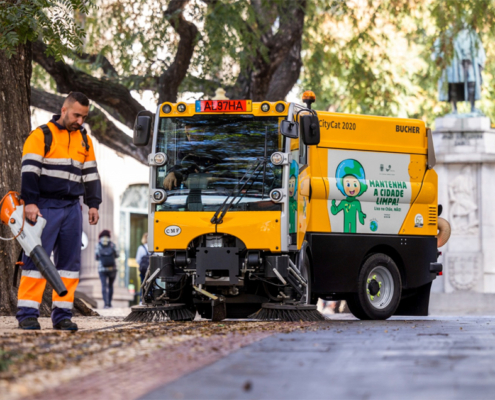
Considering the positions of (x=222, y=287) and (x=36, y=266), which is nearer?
(x=36, y=266)

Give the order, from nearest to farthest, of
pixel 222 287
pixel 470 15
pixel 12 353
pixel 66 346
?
pixel 12 353, pixel 66 346, pixel 222 287, pixel 470 15

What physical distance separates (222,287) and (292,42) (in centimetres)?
798

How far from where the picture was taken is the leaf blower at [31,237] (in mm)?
9414

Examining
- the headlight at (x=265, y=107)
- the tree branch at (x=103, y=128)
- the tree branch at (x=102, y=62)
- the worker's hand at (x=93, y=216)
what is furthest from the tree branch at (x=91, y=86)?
the worker's hand at (x=93, y=216)

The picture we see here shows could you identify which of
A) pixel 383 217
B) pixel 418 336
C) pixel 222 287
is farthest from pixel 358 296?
pixel 418 336

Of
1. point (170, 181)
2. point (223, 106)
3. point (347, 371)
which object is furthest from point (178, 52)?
point (347, 371)

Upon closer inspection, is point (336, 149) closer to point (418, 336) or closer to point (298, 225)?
point (298, 225)

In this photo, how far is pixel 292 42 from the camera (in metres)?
18.9

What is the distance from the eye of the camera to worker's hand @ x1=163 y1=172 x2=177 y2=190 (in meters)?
12.0

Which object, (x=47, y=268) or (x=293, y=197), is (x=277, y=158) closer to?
(x=293, y=197)

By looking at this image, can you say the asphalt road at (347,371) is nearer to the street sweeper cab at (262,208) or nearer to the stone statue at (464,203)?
the street sweeper cab at (262,208)

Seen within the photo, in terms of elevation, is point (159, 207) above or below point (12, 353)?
above

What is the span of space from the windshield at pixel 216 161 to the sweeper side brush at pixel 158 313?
105 centimetres

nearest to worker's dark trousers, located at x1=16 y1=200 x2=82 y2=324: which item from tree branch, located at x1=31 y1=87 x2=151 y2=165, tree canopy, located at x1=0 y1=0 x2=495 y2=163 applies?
tree canopy, located at x1=0 y1=0 x2=495 y2=163
